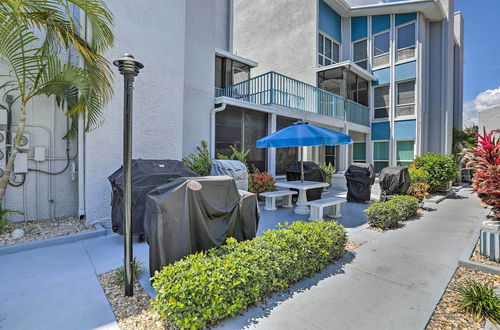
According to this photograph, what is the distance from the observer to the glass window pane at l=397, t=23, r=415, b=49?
14.4 meters

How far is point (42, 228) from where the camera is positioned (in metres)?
4.96

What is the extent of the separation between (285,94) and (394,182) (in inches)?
218

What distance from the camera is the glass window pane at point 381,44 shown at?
49.5 feet

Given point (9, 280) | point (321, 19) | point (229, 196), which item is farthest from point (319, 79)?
point (9, 280)

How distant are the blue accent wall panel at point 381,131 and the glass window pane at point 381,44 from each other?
14.4 ft

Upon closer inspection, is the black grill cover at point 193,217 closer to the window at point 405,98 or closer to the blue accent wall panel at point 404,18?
the window at point 405,98

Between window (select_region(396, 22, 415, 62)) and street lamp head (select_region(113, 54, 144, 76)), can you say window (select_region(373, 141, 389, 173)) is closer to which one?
window (select_region(396, 22, 415, 62))

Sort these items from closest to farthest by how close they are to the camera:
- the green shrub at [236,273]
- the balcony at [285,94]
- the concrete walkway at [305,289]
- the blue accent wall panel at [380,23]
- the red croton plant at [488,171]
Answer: the green shrub at [236,273]
the concrete walkway at [305,289]
the red croton plant at [488,171]
the balcony at [285,94]
the blue accent wall panel at [380,23]

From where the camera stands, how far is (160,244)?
2984 millimetres

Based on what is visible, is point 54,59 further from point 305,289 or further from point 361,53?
point 361,53

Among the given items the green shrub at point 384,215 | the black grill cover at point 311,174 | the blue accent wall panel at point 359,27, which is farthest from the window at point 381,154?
the green shrub at point 384,215

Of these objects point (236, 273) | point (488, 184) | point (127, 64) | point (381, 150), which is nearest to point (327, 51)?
point (381, 150)

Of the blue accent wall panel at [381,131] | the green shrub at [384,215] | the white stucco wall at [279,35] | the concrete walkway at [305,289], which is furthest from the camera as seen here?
the blue accent wall panel at [381,131]

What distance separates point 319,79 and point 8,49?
12.9m
